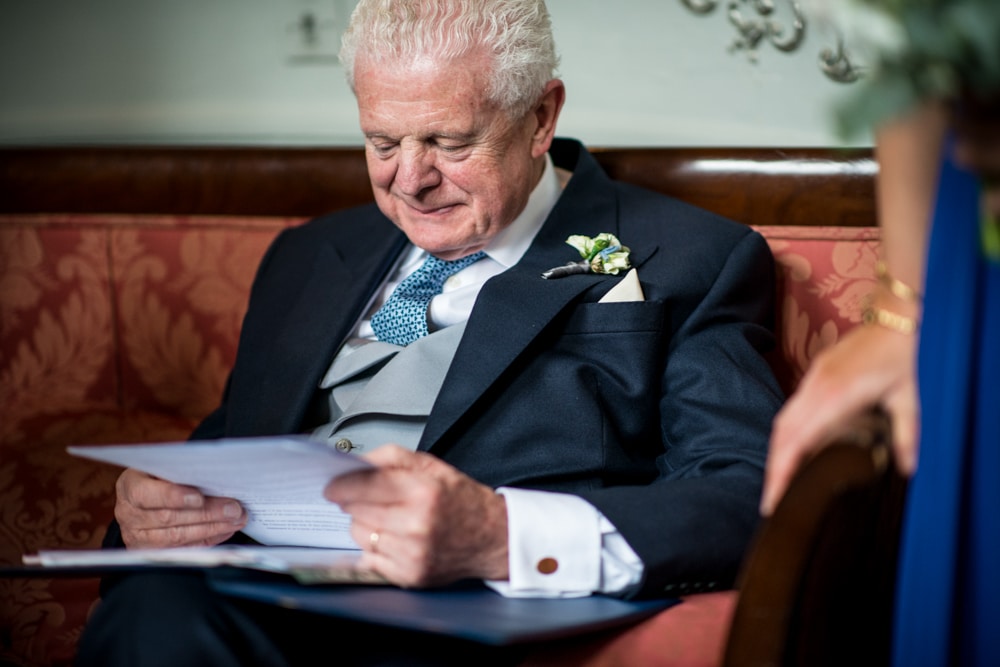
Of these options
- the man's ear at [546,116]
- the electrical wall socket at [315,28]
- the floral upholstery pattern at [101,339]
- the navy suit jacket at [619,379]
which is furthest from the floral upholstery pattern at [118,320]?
the man's ear at [546,116]

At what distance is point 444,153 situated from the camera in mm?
1860

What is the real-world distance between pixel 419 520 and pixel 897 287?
629mm

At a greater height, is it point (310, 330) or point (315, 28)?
point (315, 28)

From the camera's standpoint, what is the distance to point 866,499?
1098mm

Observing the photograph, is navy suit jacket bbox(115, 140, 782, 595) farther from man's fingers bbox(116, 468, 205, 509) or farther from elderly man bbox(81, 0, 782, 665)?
man's fingers bbox(116, 468, 205, 509)

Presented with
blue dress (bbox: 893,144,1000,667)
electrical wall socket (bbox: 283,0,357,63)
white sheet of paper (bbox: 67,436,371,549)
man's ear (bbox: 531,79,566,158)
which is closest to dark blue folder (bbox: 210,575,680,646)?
white sheet of paper (bbox: 67,436,371,549)

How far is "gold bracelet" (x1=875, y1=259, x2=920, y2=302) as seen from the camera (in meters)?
1.09

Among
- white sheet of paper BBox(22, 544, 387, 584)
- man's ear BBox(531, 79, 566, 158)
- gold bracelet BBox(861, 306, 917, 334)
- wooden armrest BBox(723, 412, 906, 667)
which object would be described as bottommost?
white sheet of paper BBox(22, 544, 387, 584)

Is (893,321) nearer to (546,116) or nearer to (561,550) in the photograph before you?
(561,550)

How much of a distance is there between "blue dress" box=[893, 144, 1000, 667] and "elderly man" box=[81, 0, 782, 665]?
1.54 ft

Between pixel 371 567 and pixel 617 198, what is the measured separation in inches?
36.5

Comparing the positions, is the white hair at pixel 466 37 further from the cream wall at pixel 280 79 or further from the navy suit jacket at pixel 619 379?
the cream wall at pixel 280 79

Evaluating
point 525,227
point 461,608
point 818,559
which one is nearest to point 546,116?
point 525,227

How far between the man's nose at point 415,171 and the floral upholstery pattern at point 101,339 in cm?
64
